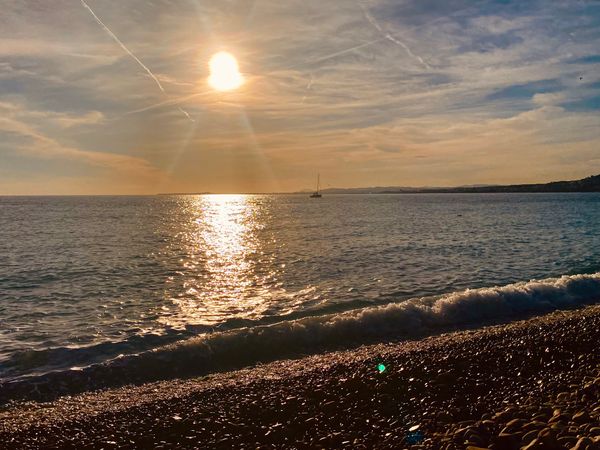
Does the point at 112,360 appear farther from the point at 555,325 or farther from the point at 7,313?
the point at 555,325

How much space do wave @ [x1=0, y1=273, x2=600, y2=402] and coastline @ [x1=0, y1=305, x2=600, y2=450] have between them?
1.06 metres

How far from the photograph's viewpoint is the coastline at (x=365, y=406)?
809 cm

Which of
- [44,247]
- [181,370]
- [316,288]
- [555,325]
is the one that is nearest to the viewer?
[181,370]

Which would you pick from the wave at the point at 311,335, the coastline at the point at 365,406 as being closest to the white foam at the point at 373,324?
the wave at the point at 311,335

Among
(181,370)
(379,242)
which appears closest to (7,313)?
(181,370)

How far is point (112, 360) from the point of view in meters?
14.8

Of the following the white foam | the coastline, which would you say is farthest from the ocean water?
the coastline

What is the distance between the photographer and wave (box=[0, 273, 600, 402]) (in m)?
13.8

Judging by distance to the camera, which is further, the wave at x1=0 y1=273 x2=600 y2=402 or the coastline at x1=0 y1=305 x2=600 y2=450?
the wave at x1=0 y1=273 x2=600 y2=402

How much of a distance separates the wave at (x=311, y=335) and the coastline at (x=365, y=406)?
1058 millimetres

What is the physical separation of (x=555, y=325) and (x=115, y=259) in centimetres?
3429

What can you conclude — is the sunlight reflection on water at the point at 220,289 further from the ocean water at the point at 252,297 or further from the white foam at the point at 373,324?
the white foam at the point at 373,324

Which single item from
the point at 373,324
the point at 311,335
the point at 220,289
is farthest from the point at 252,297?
the point at 373,324

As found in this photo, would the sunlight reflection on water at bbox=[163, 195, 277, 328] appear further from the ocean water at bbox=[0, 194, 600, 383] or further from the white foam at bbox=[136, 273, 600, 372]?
the white foam at bbox=[136, 273, 600, 372]
